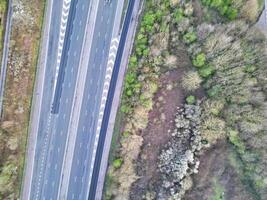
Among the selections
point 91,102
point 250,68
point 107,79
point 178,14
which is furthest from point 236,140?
point 91,102

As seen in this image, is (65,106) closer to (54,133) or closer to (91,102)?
(91,102)

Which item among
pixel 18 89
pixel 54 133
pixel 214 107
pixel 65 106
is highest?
pixel 214 107

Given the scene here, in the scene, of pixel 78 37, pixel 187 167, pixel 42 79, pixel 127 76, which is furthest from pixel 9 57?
pixel 187 167

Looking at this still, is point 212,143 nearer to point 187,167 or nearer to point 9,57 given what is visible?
point 187,167

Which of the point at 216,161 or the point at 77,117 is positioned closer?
the point at 216,161

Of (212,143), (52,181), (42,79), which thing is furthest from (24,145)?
(212,143)

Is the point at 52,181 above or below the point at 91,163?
below

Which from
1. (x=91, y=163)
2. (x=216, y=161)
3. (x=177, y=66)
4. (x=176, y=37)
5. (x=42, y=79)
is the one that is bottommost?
(x=91, y=163)

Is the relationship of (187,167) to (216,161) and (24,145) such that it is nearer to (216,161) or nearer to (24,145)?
(216,161)
